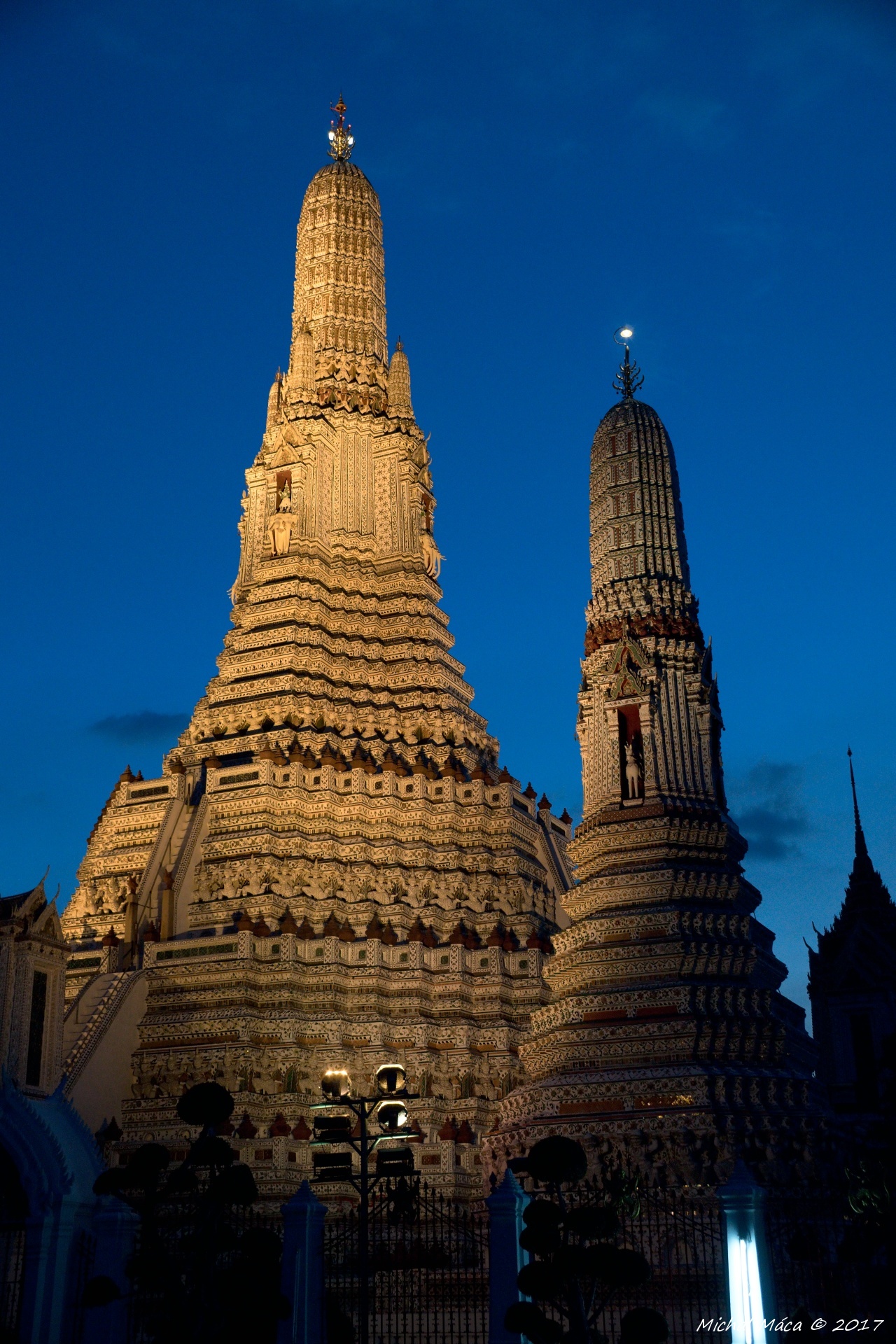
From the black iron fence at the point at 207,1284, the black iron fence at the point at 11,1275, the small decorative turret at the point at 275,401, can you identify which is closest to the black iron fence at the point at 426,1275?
the black iron fence at the point at 207,1284

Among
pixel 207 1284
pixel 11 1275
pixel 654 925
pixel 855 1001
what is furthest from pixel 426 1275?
pixel 855 1001

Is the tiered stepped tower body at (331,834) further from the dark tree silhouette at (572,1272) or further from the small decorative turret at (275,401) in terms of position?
the dark tree silhouette at (572,1272)

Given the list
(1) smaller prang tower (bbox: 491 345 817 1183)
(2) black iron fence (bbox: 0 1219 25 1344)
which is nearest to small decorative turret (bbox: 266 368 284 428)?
(1) smaller prang tower (bbox: 491 345 817 1183)

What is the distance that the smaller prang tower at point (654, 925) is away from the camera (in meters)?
30.3

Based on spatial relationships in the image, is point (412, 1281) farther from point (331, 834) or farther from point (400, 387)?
point (400, 387)

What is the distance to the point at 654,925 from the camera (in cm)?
3309

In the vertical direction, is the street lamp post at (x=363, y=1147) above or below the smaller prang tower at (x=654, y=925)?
below

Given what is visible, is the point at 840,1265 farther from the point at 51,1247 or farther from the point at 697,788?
the point at 697,788

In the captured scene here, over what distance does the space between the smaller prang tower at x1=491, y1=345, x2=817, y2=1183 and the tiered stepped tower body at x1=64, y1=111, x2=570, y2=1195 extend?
16.6 feet

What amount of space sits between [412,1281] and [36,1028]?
11.5m

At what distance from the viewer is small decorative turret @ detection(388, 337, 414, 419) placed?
2077 inches

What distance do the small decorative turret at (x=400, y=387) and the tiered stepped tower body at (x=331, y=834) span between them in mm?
119

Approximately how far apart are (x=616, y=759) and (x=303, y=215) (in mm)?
30091

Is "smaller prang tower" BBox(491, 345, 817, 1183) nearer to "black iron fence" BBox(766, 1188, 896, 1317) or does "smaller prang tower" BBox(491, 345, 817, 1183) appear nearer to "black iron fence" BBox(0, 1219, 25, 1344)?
"black iron fence" BBox(766, 1188, 896, 1317)
